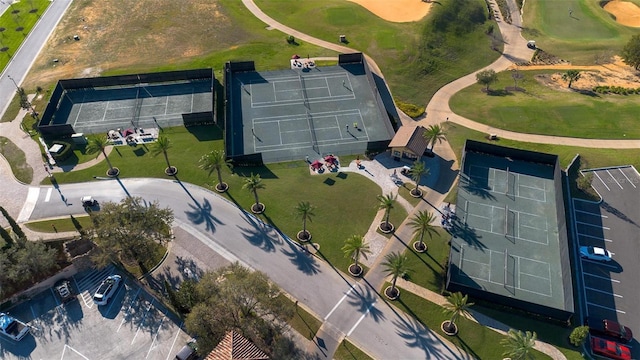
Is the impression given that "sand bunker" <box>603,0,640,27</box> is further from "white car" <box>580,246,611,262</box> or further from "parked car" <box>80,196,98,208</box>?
"parked car" <box>80,196,98,208</box>

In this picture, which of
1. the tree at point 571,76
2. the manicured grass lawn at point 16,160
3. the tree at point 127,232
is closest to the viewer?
the tree at point 127,232

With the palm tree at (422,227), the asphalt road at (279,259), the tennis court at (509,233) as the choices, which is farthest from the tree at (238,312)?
the tennis court at (509,233)

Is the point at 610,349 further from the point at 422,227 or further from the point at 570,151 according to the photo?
the point at 570,151

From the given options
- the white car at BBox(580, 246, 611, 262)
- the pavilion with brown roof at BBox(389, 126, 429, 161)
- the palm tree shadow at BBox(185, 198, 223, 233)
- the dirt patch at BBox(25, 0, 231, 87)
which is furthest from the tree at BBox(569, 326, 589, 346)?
the dirt patch at BBox(25, 0, 231, 87)

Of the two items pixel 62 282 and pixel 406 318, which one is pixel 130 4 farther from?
pixel 406 318

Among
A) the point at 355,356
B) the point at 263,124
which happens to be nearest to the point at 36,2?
the point at 263,124

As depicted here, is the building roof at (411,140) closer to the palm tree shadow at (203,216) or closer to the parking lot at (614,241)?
the parking lot at (614,241)
